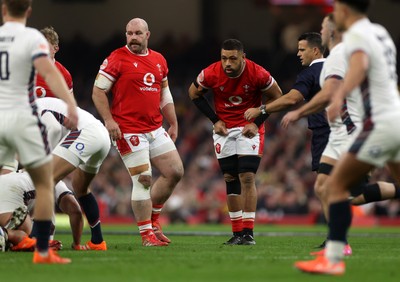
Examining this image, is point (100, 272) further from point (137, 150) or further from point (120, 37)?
point (120, 37)

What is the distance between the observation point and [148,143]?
453 inches

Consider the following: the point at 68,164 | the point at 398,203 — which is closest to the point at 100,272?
the point at 68,164

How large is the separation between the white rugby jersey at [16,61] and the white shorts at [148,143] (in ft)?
10.4

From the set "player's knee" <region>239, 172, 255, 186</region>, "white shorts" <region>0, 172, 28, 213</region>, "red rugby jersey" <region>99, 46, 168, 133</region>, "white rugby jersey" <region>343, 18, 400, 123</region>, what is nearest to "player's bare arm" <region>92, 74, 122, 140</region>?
"red rugby jersey" <region>99, 46, 168, 133</region>

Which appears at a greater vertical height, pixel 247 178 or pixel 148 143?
pixel 148 143

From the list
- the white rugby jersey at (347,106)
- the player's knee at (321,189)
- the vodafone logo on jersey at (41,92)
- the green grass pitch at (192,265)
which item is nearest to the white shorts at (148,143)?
the vodafone logo on jersey at (41,92)

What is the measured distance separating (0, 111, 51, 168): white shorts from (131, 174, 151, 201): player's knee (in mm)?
3050

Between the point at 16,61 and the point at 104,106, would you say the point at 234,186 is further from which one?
the point at 16,61

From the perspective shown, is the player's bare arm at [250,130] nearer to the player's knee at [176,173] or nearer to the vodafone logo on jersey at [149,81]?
the player's knee at [176,173]

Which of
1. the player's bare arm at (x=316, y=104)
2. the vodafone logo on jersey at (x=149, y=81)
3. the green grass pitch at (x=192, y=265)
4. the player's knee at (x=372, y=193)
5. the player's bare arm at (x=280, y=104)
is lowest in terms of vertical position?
the green grass pitch at (x=192, y=265)

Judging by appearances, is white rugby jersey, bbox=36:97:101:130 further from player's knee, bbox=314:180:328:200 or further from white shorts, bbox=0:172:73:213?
player's knee, bbox=314:180:328:200

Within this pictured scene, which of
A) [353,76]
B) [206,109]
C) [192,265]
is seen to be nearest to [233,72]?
[206,109]

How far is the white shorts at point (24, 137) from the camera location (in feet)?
26.5

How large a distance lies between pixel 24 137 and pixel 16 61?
2.18 feet
